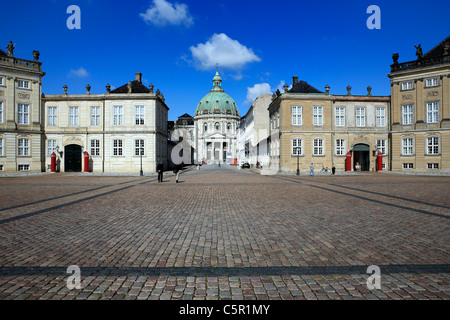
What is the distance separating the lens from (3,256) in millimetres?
5391

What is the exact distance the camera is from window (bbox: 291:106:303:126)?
38375mm

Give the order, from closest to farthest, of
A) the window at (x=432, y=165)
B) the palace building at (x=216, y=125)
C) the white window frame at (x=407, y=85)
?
the window at (x=432, y=165), the white window frame at (x=407, y=85), the palace building at (x=216, y=125)

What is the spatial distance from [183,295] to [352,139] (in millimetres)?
39578

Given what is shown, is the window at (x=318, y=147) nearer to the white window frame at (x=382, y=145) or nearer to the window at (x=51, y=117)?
the white window frame at (x=382, y=145)

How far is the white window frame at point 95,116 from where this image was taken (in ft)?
127

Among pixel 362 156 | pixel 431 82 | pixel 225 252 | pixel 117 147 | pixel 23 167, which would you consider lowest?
pixel 225 252

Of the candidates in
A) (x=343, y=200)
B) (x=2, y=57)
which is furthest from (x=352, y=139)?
(x=2, y=57)

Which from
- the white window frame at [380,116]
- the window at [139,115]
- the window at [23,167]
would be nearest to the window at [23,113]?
the window at [23,167]

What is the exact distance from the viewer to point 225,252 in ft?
18.6

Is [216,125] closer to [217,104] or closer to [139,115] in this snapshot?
[217,104]

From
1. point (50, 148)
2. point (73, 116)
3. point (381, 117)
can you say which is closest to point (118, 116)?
point (73, 116)

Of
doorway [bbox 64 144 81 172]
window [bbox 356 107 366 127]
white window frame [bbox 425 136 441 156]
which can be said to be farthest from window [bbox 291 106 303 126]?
doorway [bbox 64 144 81 172]

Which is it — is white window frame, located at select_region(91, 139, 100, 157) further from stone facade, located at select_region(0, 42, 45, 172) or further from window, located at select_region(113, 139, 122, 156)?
stone facade, located at select_region(0, 42, 45, 172)

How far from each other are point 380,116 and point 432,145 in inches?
284
